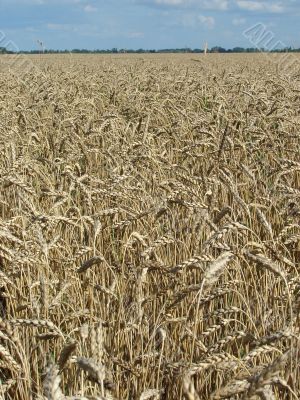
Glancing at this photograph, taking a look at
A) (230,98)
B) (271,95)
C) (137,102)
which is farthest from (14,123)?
(271,95)

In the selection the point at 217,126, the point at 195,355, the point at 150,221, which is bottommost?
the point at 195,355

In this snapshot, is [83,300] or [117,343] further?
[83,300]

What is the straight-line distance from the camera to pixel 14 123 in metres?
5.89

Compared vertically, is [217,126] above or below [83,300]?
above

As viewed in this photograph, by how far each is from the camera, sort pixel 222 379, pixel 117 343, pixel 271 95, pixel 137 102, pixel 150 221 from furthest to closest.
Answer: pixel 271 95
pixel 137 102
pixel 150 221
pixel 117 343
pixel 222 379

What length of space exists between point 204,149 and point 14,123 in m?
1.91

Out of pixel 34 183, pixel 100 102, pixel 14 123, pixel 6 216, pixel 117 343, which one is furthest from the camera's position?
pixel 100 102

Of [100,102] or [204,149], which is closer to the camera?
[204,149]

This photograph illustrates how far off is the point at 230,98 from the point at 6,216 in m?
4.04

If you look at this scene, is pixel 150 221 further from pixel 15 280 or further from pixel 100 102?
pixel 100 102

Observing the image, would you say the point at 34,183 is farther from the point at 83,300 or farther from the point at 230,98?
the point at 230,98

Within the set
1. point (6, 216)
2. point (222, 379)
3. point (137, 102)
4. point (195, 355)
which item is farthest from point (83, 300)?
point (137, 102)

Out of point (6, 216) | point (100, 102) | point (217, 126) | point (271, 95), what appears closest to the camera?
point (6, 216)

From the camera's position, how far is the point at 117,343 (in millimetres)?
2322
